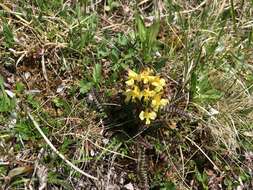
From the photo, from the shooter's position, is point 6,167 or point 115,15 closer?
point 6,167

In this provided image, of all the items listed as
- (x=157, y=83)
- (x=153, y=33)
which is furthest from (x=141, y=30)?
(x=157, y=83)

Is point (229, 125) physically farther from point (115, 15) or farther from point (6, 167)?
point (6, 167)

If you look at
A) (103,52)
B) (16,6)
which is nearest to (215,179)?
(103,52)

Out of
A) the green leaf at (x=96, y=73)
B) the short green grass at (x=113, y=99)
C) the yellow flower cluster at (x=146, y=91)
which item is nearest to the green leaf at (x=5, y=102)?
the short green grass at (x=113, y=99)

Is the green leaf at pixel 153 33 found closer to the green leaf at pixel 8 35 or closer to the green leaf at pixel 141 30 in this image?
the green leaf at pixel 141 30

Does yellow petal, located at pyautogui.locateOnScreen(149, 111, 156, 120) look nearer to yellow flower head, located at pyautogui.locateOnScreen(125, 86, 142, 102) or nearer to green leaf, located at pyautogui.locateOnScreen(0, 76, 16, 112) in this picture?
yellow flower head, located at pyautogui.locateOnScreen(125, 86, 142, 102)
